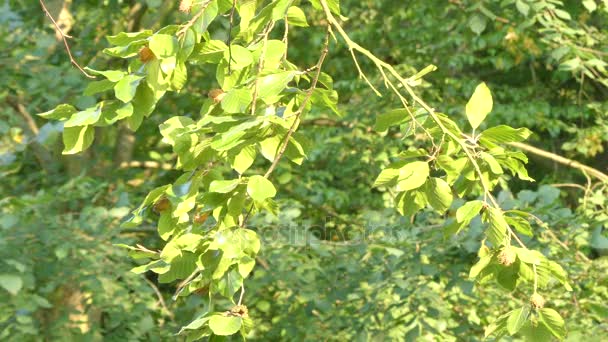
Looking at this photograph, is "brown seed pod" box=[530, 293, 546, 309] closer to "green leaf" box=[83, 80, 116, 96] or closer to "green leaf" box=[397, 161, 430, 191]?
"green leaf" box=[397, 161, 430, 191]

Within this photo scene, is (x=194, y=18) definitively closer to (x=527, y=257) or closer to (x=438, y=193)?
(x=438, y=193)

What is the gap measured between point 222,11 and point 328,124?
466cm

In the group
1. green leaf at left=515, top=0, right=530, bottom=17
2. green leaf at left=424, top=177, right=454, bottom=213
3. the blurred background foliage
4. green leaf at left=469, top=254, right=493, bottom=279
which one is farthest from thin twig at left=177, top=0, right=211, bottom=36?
green leaf at left=515, top=0, right=530, bottom=17

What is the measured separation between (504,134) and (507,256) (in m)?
0.21

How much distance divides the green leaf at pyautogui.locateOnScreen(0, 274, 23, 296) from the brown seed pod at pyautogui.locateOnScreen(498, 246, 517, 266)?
2.22m

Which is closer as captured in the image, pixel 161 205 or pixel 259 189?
pixel 259 189

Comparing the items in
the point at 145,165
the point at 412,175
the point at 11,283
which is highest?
the point at 412,175

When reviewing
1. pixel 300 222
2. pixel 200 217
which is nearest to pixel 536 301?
pixel 200 217

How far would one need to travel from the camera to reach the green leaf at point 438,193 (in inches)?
62.7

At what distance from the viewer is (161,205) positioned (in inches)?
66.0

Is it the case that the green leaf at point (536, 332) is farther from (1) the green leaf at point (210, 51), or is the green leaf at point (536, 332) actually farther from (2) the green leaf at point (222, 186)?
(1) the green leaf at point (210, 51)

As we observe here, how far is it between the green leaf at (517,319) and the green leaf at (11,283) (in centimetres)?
222

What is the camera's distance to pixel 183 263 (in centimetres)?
158

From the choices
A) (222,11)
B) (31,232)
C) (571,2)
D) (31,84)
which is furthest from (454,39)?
(222,11)
